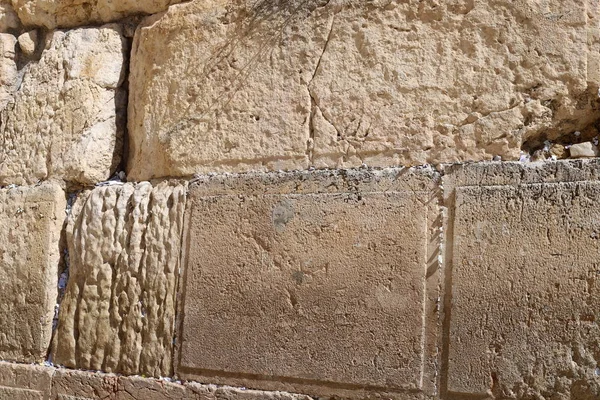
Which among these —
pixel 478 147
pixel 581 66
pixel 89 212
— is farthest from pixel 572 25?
pixel 89 212

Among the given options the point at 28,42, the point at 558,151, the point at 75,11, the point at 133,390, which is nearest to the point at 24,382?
the point at 133,390

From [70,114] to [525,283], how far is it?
245 centimetres

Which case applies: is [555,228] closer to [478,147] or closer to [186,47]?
[478,147]

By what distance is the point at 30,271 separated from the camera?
4332 millimetres

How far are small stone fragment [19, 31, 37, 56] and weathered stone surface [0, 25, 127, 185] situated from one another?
0.47ft

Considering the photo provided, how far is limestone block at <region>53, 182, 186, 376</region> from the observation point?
3941 millimetres

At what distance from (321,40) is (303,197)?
704mm

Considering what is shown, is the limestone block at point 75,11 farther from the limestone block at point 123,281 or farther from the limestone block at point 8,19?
Result: the limestone block at point 123,281

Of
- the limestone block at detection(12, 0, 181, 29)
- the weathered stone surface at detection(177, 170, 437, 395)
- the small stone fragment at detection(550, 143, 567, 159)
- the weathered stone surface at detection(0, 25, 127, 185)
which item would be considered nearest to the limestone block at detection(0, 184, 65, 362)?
the weathered stone surface at detection(0, 25, 127, 185)

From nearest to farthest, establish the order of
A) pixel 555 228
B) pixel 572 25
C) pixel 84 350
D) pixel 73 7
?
pixel 555 228
pixel 572 25
pixel 84 350
pixel 73 7

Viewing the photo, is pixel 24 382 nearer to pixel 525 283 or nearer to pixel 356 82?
pixel 356 82

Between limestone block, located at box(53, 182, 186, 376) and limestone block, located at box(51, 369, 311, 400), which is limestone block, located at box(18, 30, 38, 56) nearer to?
limestone block, located at box(53, 182, 186, 376)

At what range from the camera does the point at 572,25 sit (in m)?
3.39

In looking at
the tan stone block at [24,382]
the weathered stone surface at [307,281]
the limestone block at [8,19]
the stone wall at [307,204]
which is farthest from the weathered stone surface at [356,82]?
the tan stone block at [24,382]
